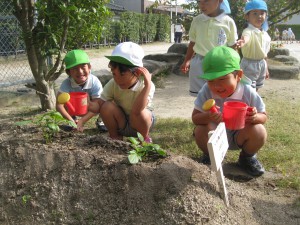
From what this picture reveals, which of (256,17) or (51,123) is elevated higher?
(256,17)

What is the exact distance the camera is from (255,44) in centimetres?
414

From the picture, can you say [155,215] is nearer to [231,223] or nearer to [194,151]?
[231,223]

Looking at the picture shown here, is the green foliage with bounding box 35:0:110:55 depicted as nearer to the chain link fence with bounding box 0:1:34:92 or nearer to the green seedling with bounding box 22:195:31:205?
the chain link fence with bounding box 0:1:34:92

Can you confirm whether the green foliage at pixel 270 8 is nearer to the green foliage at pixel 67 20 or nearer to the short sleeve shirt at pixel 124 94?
the green foliage at pixel 67 20

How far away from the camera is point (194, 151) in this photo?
3.20 metres

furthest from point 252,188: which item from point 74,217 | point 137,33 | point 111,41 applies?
point 137,33

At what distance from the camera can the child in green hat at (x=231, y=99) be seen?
2289mm

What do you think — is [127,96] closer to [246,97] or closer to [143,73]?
[143,73]

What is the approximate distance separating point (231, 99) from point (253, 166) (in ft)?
1.80

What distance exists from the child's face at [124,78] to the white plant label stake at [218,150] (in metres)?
1.05

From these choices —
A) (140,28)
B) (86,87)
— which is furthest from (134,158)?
(140,28)

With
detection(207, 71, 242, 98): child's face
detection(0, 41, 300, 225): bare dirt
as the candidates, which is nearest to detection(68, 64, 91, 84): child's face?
detection(0, 41, 300, 225): bare dirt

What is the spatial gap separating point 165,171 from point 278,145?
1.80 metres

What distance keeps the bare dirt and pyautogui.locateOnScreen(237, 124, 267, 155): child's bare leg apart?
0.42 meters
